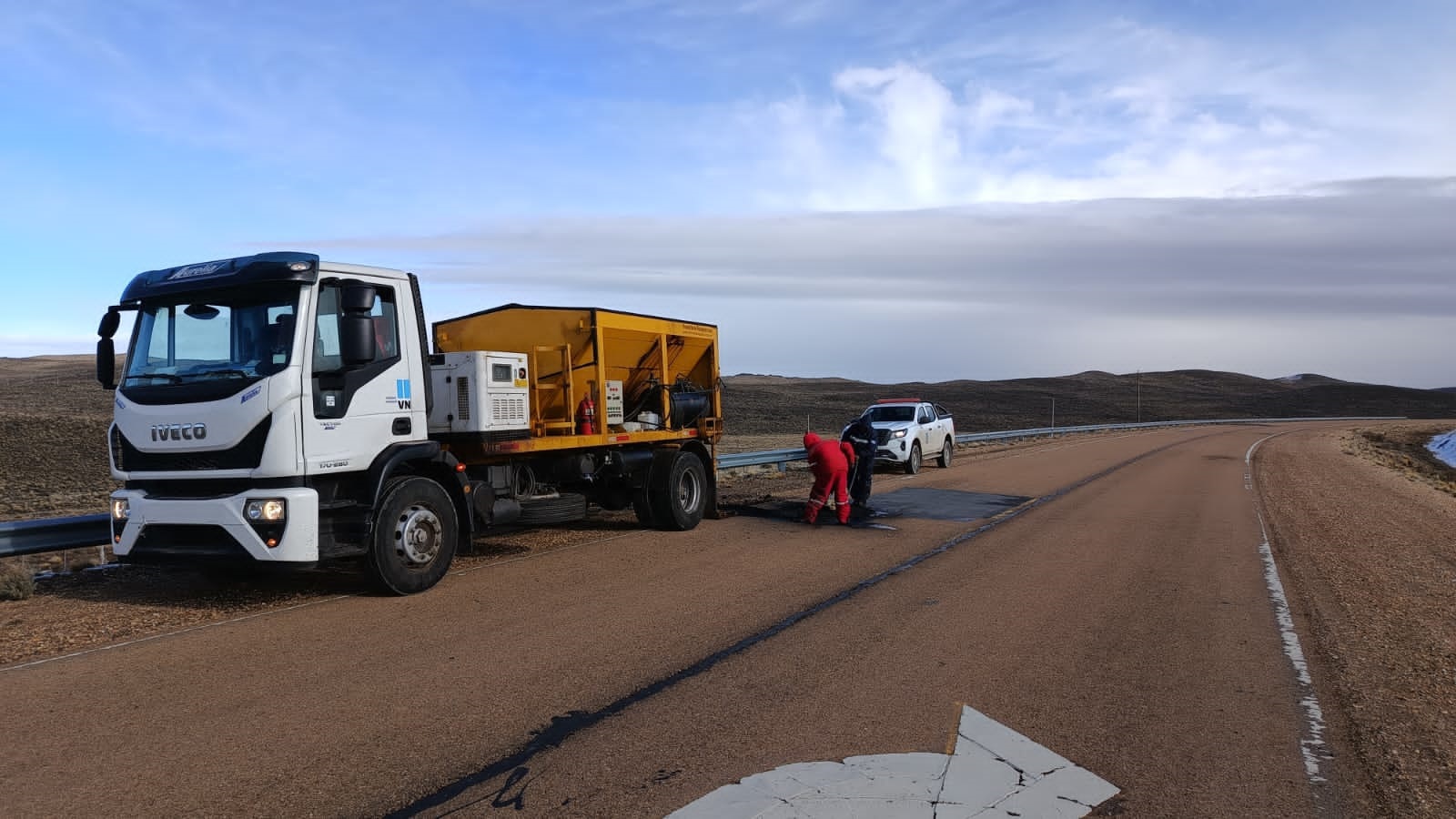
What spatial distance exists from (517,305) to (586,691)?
6.67 metres

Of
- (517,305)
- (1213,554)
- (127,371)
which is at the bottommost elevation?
(1213,554)

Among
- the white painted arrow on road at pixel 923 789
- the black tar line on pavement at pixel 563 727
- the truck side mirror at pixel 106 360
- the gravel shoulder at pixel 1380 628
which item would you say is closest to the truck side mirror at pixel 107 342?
the truck side mirror at pixel 106 360

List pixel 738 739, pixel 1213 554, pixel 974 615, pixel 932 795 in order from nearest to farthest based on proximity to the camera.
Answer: pixel 932 795 < pixel 738 739 < pixel 974 615 < pixel 1213 554

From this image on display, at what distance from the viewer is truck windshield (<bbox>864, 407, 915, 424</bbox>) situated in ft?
80.6

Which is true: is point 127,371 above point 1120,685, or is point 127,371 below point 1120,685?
above

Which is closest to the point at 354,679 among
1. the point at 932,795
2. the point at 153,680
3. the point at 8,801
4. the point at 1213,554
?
the point at 153,680

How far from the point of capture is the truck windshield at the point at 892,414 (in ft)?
80.6

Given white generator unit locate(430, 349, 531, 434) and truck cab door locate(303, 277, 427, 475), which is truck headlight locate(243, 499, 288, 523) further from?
white generator unit locate(430, 349, 531, 434)

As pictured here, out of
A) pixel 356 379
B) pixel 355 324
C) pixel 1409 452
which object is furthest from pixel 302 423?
pixel 1409 452

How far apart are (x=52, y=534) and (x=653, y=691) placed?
22.7 feet

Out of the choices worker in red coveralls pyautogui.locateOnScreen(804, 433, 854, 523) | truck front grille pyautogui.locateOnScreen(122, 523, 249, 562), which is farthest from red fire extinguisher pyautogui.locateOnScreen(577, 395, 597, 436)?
truck front grille pyautogui.locateOnScreen(122, 523, 249, 562)

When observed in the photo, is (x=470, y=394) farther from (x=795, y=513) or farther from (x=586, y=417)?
(x=795, y=513)

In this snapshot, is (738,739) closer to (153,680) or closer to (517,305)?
(153,680)

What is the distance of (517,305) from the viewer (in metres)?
11.8
